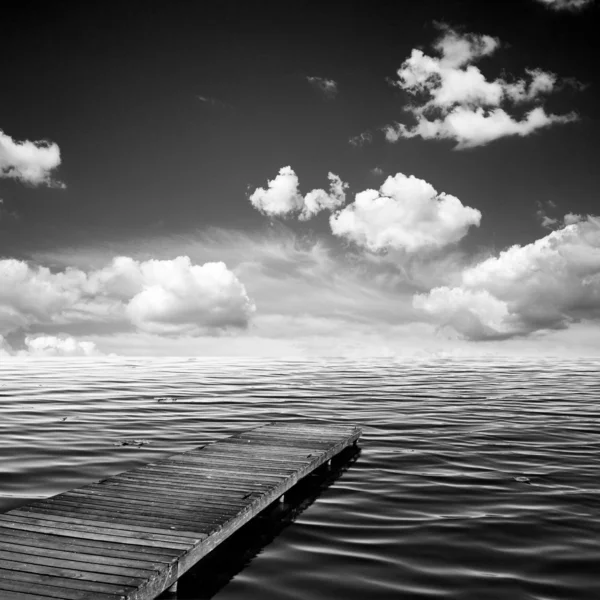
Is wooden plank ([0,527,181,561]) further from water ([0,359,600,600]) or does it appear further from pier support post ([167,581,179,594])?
water ([0,359,600,600])

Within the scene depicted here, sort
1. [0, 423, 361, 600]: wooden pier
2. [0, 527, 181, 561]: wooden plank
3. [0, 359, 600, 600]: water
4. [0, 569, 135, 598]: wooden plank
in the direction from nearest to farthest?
[0, 569, 135, 598]: wooden plank < [0, 423, 361, 600]: wooden pier < [0, 527, 181, 561]: wooden plank < [0, 359, 600, 600]: water

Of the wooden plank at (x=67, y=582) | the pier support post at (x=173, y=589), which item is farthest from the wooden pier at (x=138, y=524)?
the pier support post at (x=173, y=589)

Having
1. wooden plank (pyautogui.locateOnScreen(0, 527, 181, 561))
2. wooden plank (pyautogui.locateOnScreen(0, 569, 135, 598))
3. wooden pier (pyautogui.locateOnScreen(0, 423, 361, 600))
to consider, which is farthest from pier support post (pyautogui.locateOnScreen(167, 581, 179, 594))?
wooden plank (pyautogui.locateOnScreen(0, 569, 135, 598))

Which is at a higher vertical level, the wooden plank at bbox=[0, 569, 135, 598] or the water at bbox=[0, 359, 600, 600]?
the wooden plank at bbox=[0, 569, 135, 598]

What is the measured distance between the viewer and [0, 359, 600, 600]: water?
668 cm

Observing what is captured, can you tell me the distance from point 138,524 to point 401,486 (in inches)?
214

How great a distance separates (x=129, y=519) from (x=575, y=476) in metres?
8.96

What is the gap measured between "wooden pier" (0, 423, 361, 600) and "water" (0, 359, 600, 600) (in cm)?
62

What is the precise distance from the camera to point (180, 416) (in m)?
19.0

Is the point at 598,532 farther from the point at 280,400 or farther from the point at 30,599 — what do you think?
the point at 280,400

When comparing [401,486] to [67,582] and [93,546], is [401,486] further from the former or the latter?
[67,582]

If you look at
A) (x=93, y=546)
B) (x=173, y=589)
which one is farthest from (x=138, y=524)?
(x=173, y=589)

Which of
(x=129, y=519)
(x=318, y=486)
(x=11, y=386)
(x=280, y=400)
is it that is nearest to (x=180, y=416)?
(x=280, y=400)

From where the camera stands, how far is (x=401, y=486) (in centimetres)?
1052
